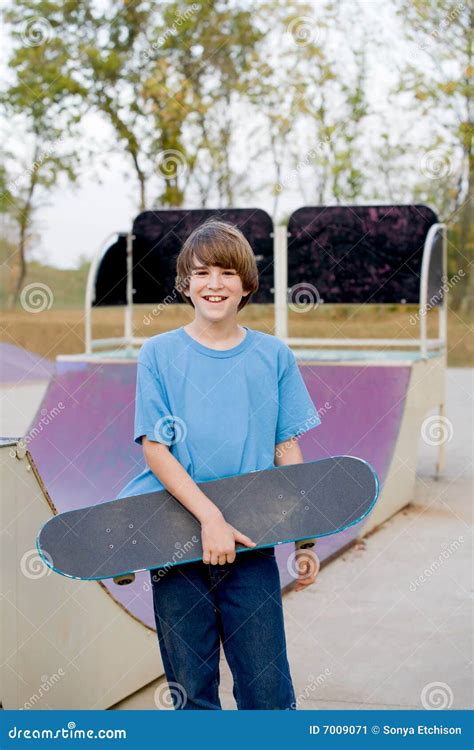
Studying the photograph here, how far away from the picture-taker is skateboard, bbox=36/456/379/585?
1.85 m

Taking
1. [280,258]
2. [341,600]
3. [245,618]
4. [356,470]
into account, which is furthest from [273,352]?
[280,258]

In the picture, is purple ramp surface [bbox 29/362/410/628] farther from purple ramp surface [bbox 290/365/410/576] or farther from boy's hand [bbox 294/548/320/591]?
boy's hand [bbox 294/548/320/591]

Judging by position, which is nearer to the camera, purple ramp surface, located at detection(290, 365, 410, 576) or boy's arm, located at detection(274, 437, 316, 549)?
boy's arm, located at detection(274, 437, 316, 549)

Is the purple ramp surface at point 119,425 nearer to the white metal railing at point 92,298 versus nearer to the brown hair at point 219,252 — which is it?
the white metal railing at point 92,298

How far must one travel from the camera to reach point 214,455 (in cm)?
187

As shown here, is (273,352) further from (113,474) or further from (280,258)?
(280,258)

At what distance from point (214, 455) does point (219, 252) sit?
40cm

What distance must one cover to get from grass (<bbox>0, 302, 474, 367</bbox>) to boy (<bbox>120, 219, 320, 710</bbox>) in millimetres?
12717

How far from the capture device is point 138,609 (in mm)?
3244

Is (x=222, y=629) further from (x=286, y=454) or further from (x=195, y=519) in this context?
(x=286, y=454)

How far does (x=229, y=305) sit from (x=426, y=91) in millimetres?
14394

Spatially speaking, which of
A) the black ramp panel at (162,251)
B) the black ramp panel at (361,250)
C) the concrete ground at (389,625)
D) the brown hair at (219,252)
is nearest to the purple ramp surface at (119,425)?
the concrete ground at (389,625)

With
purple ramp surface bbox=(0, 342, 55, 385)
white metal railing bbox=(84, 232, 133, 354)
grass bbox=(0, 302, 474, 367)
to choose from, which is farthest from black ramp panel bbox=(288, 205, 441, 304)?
grass bbox=(0, 302, 474, 367)

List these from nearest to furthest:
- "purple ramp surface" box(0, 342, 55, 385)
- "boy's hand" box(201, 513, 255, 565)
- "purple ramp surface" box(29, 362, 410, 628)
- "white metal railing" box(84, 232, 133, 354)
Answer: "boy's hand" box(201, 513, 255, 565) < "purple ramp surface" box(29, 362, 410, 628) < "white metal railing" box(84, 232, 133, 354) < "purple ramp surface" box(0, 342, 55, 385)
